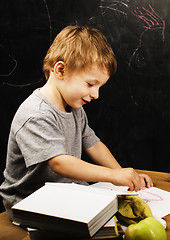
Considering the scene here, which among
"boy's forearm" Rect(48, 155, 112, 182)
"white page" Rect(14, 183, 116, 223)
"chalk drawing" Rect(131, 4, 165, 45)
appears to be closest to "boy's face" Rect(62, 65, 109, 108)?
"boy's forearm" Rect(48, 155, 112, 182)

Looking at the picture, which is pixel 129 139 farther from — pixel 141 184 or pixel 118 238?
pixel 118 238

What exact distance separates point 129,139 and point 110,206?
998 millimetres

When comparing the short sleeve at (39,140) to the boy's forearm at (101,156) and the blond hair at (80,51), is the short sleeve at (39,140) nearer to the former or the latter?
the blond hair at (80,51)

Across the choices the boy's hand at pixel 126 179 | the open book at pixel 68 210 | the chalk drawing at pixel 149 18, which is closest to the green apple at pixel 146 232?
the open book at pixel 68 210

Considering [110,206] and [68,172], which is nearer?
[110,206]

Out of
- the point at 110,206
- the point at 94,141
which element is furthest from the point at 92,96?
the point at 110,206

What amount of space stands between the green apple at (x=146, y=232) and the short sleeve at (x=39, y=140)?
1.00 ft

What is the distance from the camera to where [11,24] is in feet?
5.47

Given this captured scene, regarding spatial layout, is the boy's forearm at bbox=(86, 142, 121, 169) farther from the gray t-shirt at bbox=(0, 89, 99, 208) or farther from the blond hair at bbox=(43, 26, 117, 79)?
the blond hair at bbox=(43, 26, 117, 79)

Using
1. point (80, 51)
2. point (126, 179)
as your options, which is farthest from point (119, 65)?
point (126, 179)

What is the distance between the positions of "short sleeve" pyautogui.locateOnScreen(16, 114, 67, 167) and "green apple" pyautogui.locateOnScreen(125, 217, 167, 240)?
1.00 ft

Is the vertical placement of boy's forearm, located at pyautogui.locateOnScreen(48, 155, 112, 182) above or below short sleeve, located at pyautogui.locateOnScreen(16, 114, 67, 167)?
below

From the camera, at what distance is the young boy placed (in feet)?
2.73

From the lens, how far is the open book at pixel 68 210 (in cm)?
53
